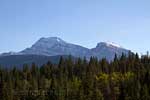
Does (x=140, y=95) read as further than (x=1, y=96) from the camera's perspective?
No

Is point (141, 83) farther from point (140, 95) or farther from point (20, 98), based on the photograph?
point (20, 98)

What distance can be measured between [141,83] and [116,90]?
13372 mm

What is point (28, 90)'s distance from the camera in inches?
7712

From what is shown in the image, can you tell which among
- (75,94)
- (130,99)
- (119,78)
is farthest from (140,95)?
(119,78)

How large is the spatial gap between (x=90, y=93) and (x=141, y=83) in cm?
2652

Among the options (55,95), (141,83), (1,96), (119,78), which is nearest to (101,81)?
(119,78)

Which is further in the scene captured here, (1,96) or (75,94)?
(1,96)

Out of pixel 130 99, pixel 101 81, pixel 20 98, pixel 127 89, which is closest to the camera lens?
pixel 130 99

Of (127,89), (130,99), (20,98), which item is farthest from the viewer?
(20,98)

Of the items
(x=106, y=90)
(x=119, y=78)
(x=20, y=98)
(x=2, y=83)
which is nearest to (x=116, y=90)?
(x=106, y=90)

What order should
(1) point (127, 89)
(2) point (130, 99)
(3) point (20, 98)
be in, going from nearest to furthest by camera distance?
(2) point (130, 99), (1) point (127, 89), (3) point (20, 98)

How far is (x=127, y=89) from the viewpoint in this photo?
163 meters

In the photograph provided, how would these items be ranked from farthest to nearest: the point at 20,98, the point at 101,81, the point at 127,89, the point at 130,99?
the point at 101,81
the point at 20,98
the point at 127,89
the point at 130,99

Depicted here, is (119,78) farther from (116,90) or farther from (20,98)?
(20,98)
